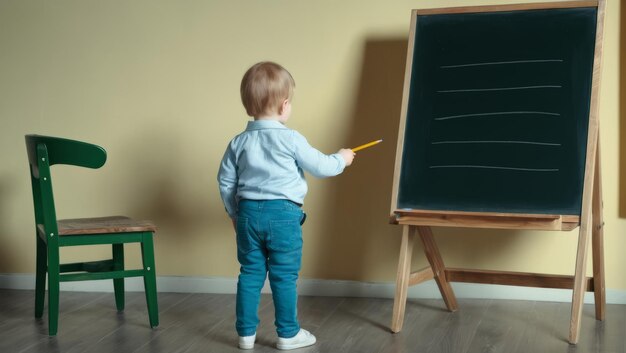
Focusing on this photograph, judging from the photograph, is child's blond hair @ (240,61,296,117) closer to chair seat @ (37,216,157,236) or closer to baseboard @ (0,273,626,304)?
chair seat @ (37,216,157,236)

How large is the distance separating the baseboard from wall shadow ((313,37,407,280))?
6 centimetres

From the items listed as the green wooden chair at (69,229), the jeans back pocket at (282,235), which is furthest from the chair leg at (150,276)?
the jeans back pocket at (282,235)

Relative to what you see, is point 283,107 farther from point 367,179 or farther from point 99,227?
point 367,179

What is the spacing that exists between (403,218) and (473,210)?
0.27 meters

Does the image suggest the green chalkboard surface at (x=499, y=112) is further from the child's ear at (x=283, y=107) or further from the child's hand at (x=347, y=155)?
the child's ear at (x=283, y=107)

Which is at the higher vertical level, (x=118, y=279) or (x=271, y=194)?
(x=271, y=194)

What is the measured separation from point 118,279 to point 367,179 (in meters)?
1.22

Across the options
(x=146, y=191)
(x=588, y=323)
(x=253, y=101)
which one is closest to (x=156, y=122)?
(x=146, y=191)

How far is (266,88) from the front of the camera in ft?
9.66

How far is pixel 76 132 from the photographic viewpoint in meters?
4.07

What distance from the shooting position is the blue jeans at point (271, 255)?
2971mm

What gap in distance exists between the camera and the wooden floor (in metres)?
3.04

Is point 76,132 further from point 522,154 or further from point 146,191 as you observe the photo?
point 522,154

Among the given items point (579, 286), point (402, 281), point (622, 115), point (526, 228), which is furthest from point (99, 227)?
point (622, 115)
